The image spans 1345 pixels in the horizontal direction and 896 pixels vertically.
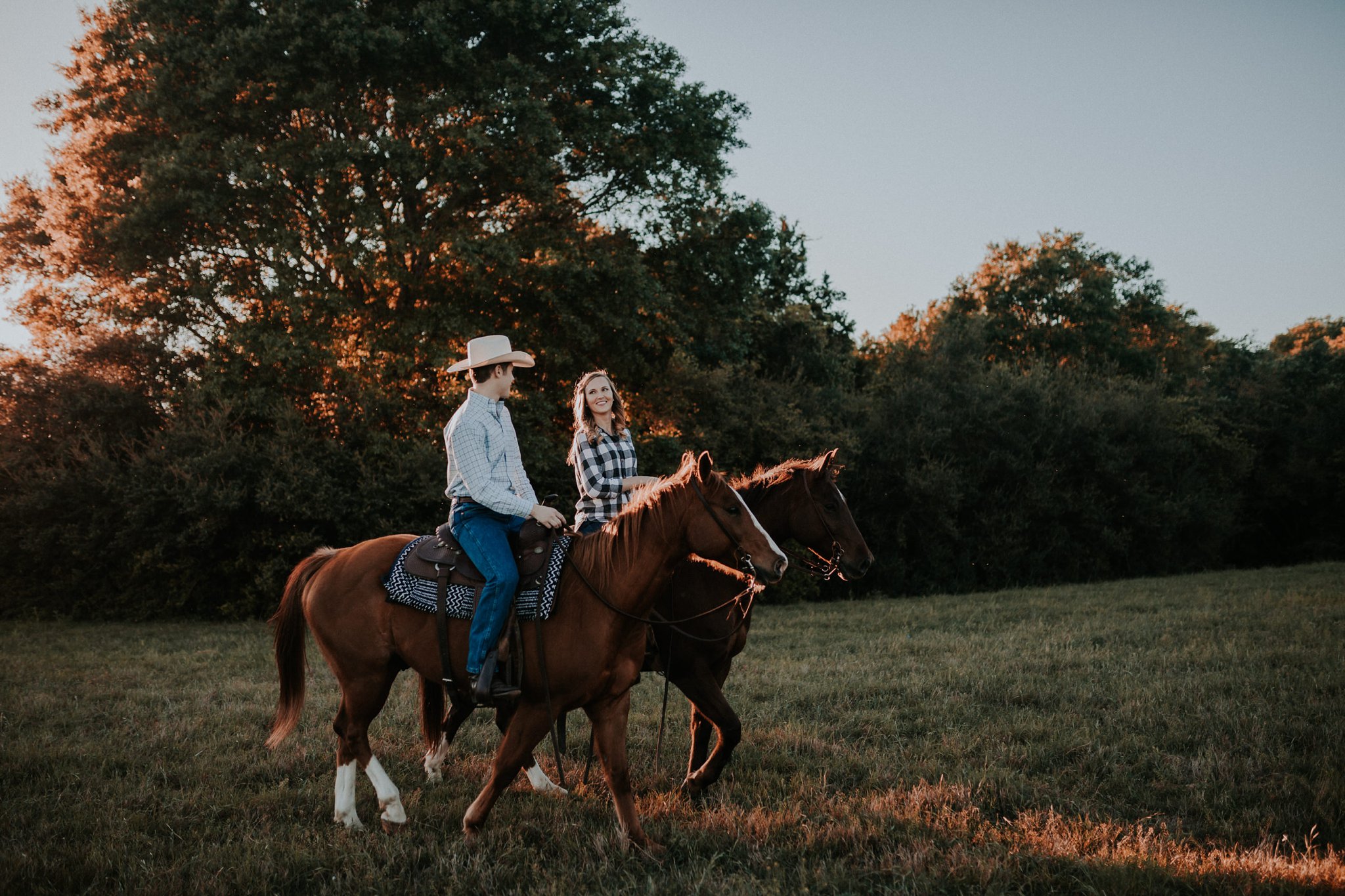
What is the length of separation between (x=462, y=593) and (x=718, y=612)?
1794 millimetres

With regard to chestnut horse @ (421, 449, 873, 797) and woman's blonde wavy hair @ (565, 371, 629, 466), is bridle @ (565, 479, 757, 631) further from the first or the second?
woman's blonde wavy hair @ (565, 371, 629, 466)

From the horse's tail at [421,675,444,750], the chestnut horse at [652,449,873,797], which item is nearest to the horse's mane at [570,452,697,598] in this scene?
the chestnut horse at [652,449,873,797]

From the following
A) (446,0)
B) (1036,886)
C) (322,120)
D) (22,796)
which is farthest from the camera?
(322,120)

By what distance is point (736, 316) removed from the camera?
60.7ft

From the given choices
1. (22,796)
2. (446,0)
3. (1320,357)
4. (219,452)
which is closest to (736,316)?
(446,0)

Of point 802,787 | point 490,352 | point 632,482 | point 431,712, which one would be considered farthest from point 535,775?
point 490,352

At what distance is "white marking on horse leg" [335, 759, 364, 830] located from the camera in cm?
478

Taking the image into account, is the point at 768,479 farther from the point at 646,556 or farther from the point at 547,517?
the point at 547,517

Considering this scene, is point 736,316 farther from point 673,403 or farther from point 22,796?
point 22,796

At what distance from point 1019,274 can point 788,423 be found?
2578cm

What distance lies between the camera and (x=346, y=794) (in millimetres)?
4801

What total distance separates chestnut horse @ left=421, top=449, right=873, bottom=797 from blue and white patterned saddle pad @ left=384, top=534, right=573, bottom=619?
782mm

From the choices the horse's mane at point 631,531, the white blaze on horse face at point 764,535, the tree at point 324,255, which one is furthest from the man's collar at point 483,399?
the tree at point 324,255

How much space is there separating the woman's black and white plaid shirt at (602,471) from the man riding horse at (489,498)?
69cm
